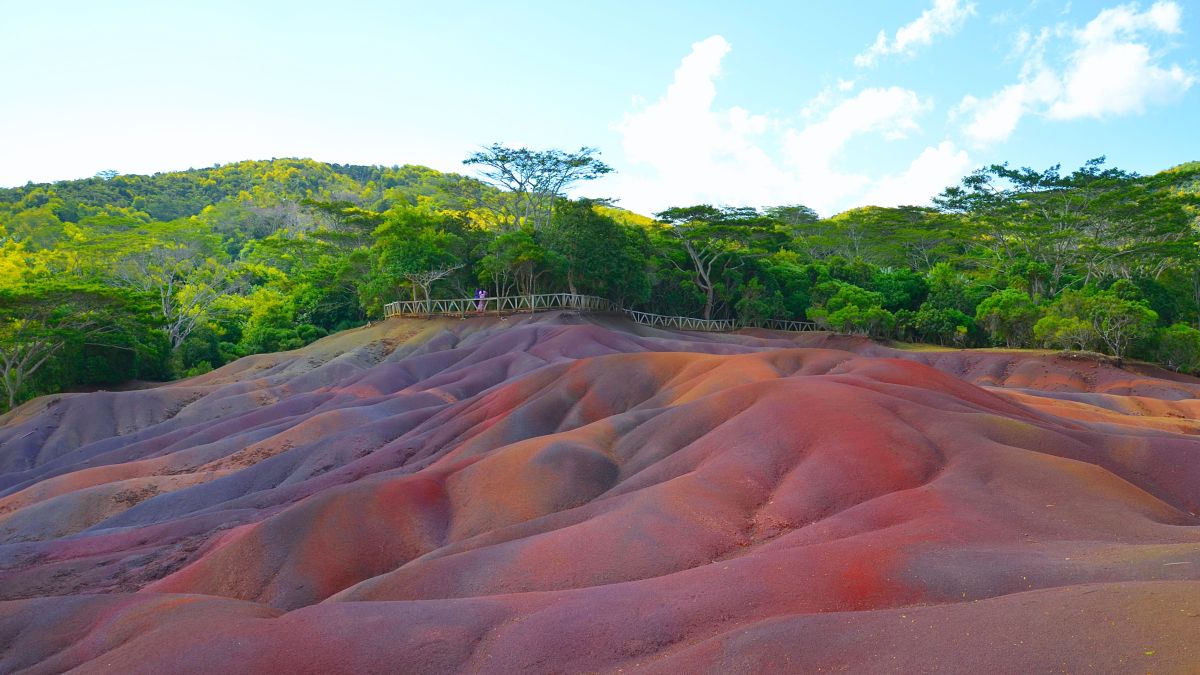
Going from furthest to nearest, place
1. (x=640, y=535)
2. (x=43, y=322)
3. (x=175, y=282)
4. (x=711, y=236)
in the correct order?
(x=175, y=282) → (x=711, y=236) → (x=43, y=322) → (x=640, y=535)

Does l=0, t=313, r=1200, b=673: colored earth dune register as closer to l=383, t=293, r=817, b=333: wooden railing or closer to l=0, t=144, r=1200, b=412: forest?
l=0, t=144, r=1200, b=412: forest

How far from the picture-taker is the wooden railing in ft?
212

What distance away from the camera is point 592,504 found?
70.2 ft

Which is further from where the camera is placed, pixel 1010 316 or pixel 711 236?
pixel 711 236

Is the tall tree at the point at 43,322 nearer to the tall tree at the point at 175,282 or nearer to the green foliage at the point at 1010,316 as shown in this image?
the tall tree at the point at 175,282

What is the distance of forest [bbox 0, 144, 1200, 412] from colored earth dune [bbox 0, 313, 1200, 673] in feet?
56.9

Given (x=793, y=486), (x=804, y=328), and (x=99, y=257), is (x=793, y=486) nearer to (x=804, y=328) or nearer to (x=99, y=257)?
(x=804, y=328)

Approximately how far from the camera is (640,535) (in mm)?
18250

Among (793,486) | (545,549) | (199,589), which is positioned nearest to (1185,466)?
(793,486)

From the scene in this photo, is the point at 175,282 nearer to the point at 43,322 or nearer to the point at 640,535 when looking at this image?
the point at 43,322

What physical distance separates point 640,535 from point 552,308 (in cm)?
4678

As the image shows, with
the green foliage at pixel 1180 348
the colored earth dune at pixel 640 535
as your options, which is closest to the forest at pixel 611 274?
the green foliage at pixel 1180 348

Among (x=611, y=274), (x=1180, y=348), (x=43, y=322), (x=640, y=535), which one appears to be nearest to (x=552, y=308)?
(x=611, y=274)

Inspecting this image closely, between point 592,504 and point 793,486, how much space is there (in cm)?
540
